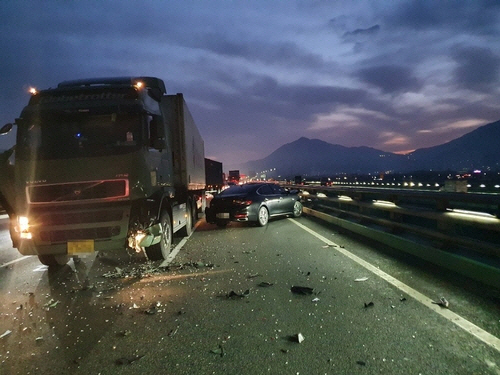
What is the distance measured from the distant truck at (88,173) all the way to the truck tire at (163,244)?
0.02m

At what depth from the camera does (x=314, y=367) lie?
126 inches

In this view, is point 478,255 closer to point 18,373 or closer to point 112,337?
point 112,337

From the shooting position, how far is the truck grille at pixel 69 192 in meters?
6.76

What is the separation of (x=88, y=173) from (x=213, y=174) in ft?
60.0

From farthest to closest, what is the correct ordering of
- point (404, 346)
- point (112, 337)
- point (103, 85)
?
point (103, 85)
point (112, 337)
point (404, 346)

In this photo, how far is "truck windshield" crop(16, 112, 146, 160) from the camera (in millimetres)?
7023

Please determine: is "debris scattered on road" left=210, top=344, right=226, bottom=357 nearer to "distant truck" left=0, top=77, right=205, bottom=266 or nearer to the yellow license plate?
"distant truck" left=0, top=77, right=205, bottom=266

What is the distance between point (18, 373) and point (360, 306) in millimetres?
3766

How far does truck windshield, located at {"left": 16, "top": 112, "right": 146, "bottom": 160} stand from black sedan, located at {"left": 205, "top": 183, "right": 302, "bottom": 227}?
6184 mm

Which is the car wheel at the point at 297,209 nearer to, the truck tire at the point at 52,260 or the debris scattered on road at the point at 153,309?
the truck tire at the point at 52,260

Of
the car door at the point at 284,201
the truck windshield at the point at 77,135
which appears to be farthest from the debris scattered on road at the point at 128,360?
the car door at the point at 284,201

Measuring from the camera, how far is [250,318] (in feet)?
14.6

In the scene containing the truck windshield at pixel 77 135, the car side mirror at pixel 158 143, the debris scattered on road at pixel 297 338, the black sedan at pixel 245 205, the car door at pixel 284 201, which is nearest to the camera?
the debris scattered on road at pixel 297 338

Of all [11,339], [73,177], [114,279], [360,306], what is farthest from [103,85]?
[360,306]
